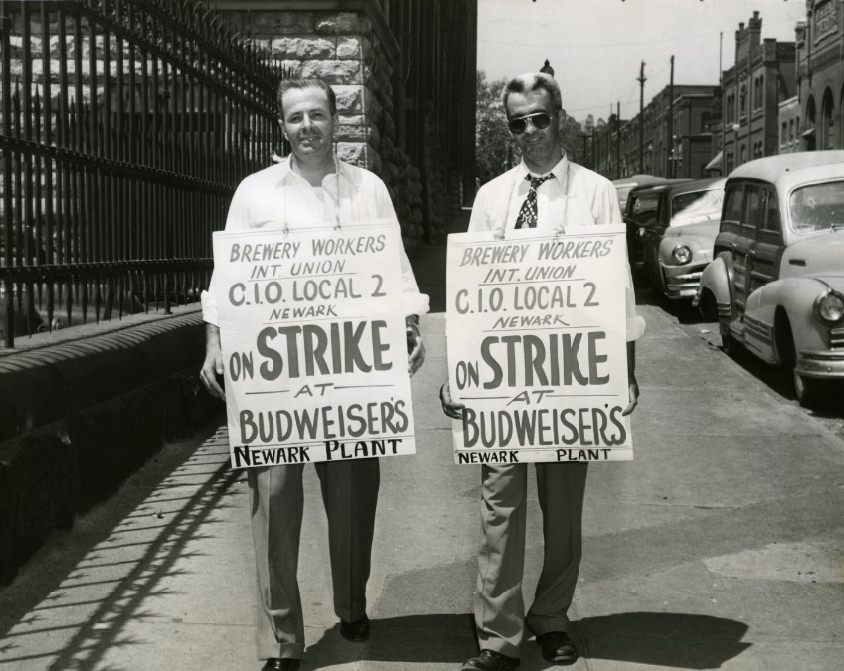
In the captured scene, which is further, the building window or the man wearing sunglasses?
the building window

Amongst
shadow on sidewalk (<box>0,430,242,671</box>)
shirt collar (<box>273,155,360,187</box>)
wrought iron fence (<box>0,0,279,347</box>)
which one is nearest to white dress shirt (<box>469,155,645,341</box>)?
shirt collar (<box>273,155,360,187</box>)

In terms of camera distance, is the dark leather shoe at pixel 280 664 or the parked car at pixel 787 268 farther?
the parked car at pixel 787 268

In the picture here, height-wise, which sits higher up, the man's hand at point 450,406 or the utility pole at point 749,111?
the utility pole at point 749,111

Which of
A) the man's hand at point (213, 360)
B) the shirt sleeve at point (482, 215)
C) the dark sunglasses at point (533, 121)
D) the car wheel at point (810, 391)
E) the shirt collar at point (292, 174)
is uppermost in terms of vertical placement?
the dark sunglasses at point (533, 121)

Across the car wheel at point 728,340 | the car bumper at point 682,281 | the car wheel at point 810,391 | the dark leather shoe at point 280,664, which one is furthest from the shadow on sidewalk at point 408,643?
the car bumper at point 682,281

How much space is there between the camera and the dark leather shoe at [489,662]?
4.05 meters

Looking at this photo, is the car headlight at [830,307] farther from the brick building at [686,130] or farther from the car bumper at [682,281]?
the brick building at [686,130]

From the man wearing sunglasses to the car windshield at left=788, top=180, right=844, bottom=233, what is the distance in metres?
7.15

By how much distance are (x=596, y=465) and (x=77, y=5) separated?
3.97 meters

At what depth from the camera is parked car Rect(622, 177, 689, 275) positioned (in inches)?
782

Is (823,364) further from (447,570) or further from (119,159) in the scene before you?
(119,159)

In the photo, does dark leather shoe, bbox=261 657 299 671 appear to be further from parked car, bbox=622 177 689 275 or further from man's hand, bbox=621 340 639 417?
parked car, bbox=622 177 689 275

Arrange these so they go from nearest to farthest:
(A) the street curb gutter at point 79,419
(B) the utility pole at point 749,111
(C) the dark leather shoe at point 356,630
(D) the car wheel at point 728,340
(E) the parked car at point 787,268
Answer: (C) the dark leather shoe at point 356,630 → (A) the street curb gutter at point 79,419 → (E) the parked car at point 787,268 → (D) the car wheel at point 728,340 → (B) the utility pole at point 749,111

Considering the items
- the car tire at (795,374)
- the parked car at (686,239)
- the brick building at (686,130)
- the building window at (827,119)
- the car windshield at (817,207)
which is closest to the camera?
the car tire at (795,374)
